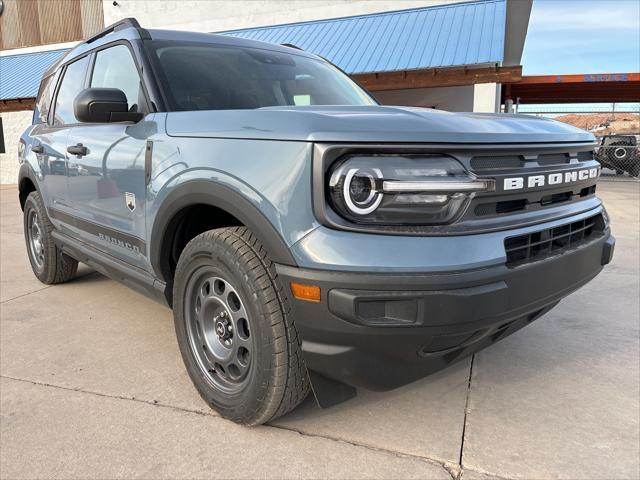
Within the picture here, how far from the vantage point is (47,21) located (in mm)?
17938

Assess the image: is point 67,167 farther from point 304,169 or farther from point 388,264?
point 388,264

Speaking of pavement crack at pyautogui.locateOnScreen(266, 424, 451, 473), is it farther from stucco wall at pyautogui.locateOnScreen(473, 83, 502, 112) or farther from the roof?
stucco wall at pyautogui.locateOnScreen(473, 83, 502, 112)

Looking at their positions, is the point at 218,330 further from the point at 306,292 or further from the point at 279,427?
the point at 306,292

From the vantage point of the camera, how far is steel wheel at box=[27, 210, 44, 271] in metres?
4.70

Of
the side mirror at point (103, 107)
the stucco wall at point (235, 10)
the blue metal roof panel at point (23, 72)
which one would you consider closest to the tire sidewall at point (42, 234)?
the side mirror at point (103, 107)

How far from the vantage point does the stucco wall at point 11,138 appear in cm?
1812

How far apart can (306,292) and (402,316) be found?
1.12 ft

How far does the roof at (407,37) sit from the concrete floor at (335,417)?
781 cm

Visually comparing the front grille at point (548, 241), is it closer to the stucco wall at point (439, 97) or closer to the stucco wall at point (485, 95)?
the stucco wall at point (439, 97)

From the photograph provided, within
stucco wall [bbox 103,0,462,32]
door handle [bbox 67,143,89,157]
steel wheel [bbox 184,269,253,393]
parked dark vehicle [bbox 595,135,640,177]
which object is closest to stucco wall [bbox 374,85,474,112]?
stucco wall [bbox 103,0,462,32]

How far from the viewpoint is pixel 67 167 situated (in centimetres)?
358

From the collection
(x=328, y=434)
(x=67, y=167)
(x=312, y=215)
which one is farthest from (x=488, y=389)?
(x=67, y=167)

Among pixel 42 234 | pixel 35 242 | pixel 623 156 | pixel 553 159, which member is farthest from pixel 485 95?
pixel 553 159

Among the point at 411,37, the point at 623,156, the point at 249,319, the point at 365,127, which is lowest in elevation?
the point at 623,156
